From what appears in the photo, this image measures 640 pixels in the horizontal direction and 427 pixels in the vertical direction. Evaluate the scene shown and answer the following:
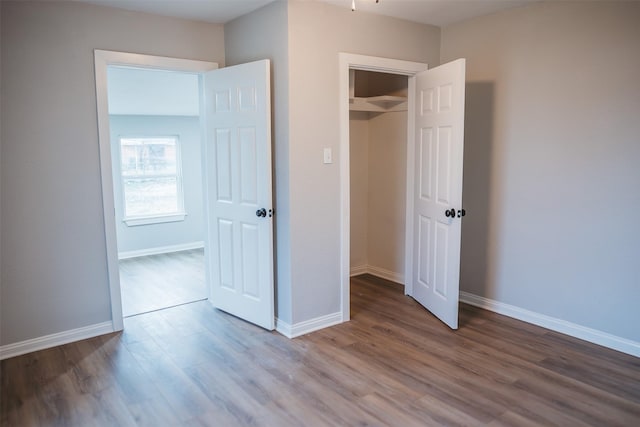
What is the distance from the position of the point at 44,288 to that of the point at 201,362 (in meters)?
1.23

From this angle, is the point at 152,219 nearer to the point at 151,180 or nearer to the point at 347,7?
the point at 151,180

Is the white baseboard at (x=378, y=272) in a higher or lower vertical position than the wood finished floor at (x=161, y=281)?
higher

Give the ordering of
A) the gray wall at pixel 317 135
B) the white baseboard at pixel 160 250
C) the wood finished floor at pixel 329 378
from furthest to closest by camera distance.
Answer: the white baseboard at pixel 160 250 → the gray wall at pixel 317 135 → the wood finished floor at pixel 329 378

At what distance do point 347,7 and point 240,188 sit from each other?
1539mm

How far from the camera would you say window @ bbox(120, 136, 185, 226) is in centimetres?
636

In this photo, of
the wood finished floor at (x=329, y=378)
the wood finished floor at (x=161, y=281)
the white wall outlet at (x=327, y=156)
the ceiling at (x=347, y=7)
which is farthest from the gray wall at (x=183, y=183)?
the white wall outlet at (x=327, y=156)

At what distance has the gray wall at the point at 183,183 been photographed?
20.4 feet

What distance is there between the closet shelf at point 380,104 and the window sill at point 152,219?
360cm

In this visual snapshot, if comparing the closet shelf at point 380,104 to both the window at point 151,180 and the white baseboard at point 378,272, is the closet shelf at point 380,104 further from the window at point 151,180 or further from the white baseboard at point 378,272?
the window at point 151,180

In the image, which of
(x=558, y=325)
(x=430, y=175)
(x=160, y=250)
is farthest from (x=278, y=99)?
(x=160, y=250)

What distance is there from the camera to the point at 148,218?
21.1ft

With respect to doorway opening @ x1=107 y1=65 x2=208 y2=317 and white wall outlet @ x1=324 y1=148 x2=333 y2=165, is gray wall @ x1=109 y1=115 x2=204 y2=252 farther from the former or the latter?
white wall outlet @ x1=324 y1=148 x2=333 y2=165

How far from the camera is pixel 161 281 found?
4883mm

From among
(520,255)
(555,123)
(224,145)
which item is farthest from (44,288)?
(555,123)
